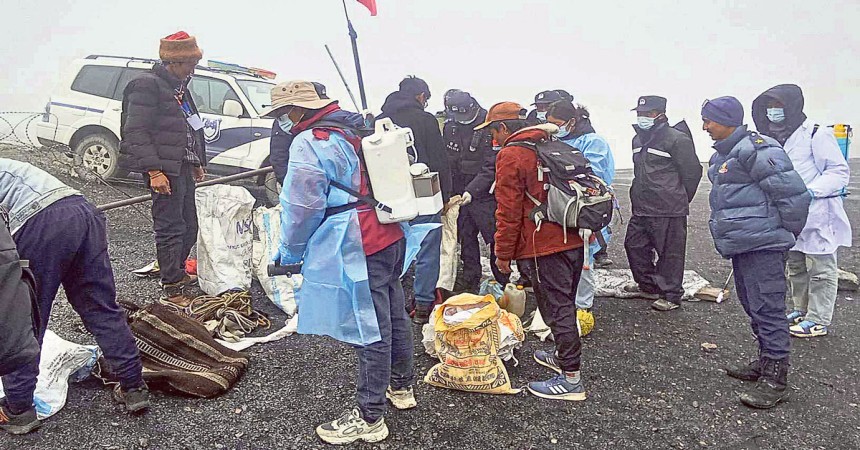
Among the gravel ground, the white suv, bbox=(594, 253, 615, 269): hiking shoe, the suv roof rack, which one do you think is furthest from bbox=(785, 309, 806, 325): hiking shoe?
the suv roof rack

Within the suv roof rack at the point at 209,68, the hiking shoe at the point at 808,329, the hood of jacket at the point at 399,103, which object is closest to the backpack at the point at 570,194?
the hood of jacket at the point at 399,103

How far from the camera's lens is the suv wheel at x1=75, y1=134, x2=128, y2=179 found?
822cm

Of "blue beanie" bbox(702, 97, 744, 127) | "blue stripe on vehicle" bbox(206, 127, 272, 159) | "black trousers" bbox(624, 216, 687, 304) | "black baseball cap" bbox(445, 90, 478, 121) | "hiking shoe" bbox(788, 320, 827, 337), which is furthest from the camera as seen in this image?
"blue stripe on vehicle" bbox(206, 127, 272, 159)

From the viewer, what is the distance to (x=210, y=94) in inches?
331

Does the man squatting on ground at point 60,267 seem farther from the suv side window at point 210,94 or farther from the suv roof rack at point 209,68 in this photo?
the suv roof rack at point 209,68

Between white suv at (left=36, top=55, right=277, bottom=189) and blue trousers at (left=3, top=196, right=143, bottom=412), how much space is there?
555 centimetres

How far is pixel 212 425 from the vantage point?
291 cm

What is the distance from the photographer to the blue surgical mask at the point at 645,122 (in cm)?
466

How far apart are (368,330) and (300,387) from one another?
908 millimetres

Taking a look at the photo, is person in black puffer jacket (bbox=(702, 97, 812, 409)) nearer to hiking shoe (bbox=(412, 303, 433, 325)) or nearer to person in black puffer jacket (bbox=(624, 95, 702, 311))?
person in black puffer jacket (bbox=(624, 95, 702, 311))

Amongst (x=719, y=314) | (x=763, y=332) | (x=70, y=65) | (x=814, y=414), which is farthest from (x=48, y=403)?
(x=70, y=65)

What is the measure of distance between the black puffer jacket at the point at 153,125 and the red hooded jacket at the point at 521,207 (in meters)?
2.45

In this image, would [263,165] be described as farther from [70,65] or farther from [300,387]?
[300,387]

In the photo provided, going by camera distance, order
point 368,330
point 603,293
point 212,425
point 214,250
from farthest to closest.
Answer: point 603,293
point 214,250
point 212,425
point 368,330
